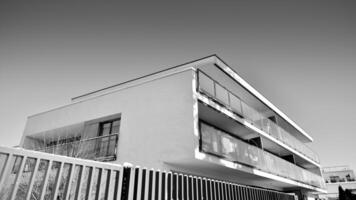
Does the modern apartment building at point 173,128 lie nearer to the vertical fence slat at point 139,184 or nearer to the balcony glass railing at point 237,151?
the balcony glass railing at point 237,151

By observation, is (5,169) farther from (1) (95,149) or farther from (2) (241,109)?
(2) (241,109)

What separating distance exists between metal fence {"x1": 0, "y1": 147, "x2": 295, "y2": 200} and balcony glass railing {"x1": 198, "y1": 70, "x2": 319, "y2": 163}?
14.5 ft

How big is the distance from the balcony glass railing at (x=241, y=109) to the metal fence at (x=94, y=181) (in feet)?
14.5

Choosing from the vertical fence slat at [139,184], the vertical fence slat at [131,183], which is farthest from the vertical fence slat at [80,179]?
the vertical fence slat at [139,184]

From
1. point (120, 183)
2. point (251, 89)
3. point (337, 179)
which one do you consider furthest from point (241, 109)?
point (337, 179)

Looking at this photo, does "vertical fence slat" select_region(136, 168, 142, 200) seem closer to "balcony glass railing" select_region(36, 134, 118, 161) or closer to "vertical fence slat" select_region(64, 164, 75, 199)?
"vertical fence slat" select_region(64, 164, 75, 199)

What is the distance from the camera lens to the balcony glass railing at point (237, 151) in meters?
7.99

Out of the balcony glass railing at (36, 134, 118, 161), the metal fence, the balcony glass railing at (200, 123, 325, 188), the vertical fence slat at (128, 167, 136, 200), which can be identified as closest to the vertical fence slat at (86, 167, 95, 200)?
the metal fence

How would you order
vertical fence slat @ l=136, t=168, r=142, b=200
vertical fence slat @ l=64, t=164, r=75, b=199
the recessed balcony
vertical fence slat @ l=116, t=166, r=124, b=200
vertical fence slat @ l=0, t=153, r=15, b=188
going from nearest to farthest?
1. vertical fence slat @ l=0, t=153, r=15, b=188
2. vertical fence slat @ l=64, t=164, r=75, b=199
3. vertical fence slat @ l=116, t=166, r=124, b=200
4. vertical fence slat @ l=136, t=168, r=142, b=200
5. the recessed balcony

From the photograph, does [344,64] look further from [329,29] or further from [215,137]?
[215,137]

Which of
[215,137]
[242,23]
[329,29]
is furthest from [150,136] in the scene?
[329,29]

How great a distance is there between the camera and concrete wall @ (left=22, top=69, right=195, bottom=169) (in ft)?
25.2

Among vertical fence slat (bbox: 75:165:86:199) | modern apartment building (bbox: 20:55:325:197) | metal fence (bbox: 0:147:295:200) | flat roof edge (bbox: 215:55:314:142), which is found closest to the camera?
metal fence (bbox: 0:147:295:200)

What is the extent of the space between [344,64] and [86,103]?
13445 mm
